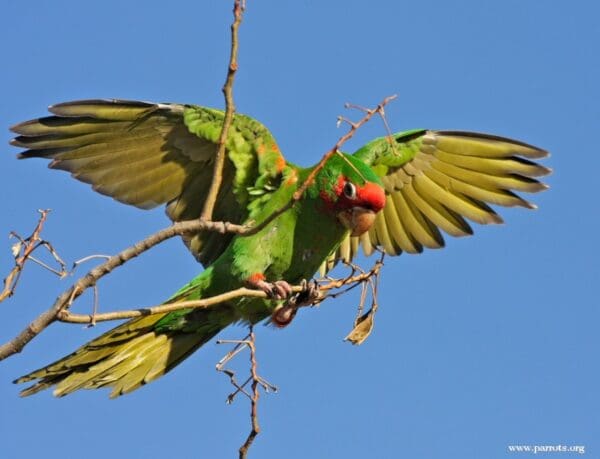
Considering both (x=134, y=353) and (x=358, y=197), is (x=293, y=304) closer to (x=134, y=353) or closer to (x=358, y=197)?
(x=358, y=197)

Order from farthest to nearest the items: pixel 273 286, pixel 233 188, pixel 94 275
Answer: pixel 233 188, pixel 273 286, pixel 94 275

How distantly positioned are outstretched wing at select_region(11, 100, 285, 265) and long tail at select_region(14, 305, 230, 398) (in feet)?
2.57

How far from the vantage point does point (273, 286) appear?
241 inches

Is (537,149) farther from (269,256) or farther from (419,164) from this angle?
(269,256)

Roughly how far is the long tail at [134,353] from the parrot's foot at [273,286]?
322mm

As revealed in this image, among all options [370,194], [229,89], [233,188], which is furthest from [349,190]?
[229,89]

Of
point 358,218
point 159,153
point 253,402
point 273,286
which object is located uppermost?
point 159,153

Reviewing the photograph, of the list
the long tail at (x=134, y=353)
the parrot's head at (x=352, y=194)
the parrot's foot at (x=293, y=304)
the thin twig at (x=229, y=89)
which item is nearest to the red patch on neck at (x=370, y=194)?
the parrot's head at (x=352, y=194)

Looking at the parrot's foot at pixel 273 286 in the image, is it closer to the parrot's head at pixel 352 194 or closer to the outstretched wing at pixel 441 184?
the parrot's head at pixel 352 194

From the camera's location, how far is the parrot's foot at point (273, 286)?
19.7 feet

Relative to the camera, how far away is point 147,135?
6.86 metres

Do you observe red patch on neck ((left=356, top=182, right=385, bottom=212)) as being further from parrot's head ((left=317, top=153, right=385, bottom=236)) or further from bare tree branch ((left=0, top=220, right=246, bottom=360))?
bare tree branch ((left=0, top=220, right=246, bottom=360))

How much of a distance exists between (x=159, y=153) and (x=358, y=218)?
5.63 ft

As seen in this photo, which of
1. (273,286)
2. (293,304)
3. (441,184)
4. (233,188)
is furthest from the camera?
(441,184)
